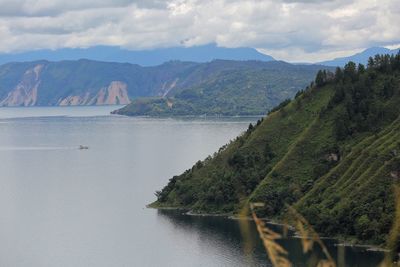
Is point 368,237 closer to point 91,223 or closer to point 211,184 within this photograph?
point 211,184

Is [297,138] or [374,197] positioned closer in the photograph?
[374,197]

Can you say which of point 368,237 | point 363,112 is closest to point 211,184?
point 363,112

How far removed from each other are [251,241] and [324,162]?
105 feet

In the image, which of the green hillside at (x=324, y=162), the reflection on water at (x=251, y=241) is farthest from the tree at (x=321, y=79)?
the reflection on water at (x=251, y=241)

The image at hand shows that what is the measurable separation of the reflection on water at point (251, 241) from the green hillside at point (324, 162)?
422 cm

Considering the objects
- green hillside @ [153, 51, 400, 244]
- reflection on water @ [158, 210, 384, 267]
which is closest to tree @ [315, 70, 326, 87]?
green hillside @ [153, 51, 400, 244]

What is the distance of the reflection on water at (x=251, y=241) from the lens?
9744 centimetres

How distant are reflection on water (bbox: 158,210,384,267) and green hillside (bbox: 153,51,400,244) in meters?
4.22

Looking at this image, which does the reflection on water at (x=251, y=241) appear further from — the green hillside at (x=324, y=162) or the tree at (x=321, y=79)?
the tree at (x=321, y=79)

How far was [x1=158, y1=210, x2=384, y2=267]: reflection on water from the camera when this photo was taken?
97438 mm

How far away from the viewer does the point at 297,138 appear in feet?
488

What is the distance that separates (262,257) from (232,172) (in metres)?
48.3

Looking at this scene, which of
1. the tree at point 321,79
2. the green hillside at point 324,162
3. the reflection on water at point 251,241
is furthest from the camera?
the tree at point 321,79

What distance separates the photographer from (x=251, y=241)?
110m
